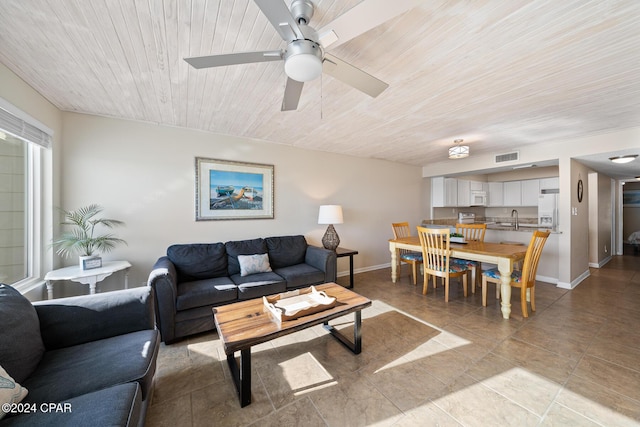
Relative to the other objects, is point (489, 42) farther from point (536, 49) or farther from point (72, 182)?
point (72, 182)

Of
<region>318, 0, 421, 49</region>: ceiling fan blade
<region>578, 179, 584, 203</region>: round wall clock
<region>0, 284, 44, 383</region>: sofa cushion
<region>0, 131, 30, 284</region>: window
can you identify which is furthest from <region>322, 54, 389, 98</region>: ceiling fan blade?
<region>578, 179, 584, 203</region>: round wall clock

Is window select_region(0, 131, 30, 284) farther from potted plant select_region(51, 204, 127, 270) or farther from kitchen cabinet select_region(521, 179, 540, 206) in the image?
kitchen cabinet select_region(521, 179, 540, 206)

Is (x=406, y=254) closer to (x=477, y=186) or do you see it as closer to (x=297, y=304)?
(x=297, y=304)

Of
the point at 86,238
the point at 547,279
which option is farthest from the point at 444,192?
the point at 86,238

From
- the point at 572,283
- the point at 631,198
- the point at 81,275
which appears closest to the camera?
the point at 81,275

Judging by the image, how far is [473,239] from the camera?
410 centimetres

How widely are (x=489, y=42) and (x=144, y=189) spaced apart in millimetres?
3651

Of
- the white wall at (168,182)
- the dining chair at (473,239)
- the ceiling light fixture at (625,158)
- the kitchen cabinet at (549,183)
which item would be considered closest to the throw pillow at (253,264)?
the white wall at (168,182)

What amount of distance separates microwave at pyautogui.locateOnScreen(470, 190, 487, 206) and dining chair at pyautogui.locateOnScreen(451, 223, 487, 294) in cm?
216

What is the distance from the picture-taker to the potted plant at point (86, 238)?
7.89 feet

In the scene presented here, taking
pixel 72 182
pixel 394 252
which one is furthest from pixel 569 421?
pixel 72 182

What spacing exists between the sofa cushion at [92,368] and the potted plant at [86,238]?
4.35 feet

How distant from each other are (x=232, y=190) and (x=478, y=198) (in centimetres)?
600

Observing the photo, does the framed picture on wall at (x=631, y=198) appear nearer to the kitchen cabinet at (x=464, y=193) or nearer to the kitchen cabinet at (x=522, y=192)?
the kitchen cabinet at (x=522, y=192)
